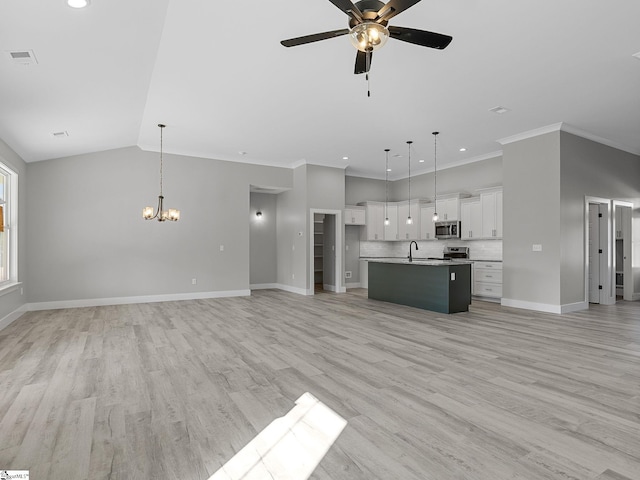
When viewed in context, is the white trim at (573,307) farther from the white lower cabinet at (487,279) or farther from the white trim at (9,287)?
the white trim at (9,287)

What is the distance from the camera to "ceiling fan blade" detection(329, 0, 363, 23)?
8.44 feet

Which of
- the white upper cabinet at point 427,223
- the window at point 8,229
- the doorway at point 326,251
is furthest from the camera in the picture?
the white upper cabinet at point 427,223

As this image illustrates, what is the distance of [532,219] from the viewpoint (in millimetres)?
6867

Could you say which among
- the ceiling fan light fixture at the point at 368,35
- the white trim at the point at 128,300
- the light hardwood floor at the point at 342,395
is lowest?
the light hardwood floor at the point at 342,395

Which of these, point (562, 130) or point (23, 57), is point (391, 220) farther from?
point (23, 57)

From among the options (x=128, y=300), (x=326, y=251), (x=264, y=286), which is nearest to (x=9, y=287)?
(x=128, y=300)

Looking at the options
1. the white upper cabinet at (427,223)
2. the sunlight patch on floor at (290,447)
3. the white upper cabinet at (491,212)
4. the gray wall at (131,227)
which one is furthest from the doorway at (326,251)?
the sunlight patch on floor at (290,447)

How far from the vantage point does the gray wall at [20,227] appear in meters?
5.68

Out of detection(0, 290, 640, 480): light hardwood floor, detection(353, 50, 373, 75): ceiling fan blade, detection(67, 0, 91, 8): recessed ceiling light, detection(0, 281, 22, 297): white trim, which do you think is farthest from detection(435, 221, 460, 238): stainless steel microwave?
detection(0, 281, 22, 297): white trim

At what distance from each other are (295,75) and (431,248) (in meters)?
6.73

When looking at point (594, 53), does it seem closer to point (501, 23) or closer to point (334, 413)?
point (501, 23)

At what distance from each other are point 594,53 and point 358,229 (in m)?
7.29

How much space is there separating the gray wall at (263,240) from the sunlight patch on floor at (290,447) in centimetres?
754

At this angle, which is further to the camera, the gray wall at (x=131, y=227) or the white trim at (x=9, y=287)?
the gray wall at (x=131, y=227)
